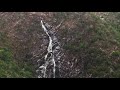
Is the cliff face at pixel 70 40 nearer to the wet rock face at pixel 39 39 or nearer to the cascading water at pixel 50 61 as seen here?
the wet rock face at pixel 39 39

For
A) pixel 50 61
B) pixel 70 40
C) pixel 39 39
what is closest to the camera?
pixel 50 61

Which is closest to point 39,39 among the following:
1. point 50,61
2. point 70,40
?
point 70,40

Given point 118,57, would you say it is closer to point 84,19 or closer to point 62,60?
point 62,60

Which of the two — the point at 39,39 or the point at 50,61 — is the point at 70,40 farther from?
the point at 50,61

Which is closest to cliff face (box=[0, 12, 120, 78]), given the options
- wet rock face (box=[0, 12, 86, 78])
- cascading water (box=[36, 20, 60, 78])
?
wet rock face (box=[0, 12, 86, 78])

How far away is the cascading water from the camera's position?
18.1 m

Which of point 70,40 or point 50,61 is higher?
point 70,40

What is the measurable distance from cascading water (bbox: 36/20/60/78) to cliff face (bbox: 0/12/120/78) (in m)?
0.16

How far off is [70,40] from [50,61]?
2.62 m

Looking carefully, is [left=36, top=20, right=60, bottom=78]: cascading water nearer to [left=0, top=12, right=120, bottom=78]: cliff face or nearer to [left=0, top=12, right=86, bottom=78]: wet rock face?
[left=0, top=12, right=86, bottom=78]: wet rock face

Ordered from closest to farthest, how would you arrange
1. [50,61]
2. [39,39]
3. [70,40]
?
[50,61], [70,40], [39,39]

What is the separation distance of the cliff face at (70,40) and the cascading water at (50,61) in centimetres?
16

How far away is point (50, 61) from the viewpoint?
19000 mm
